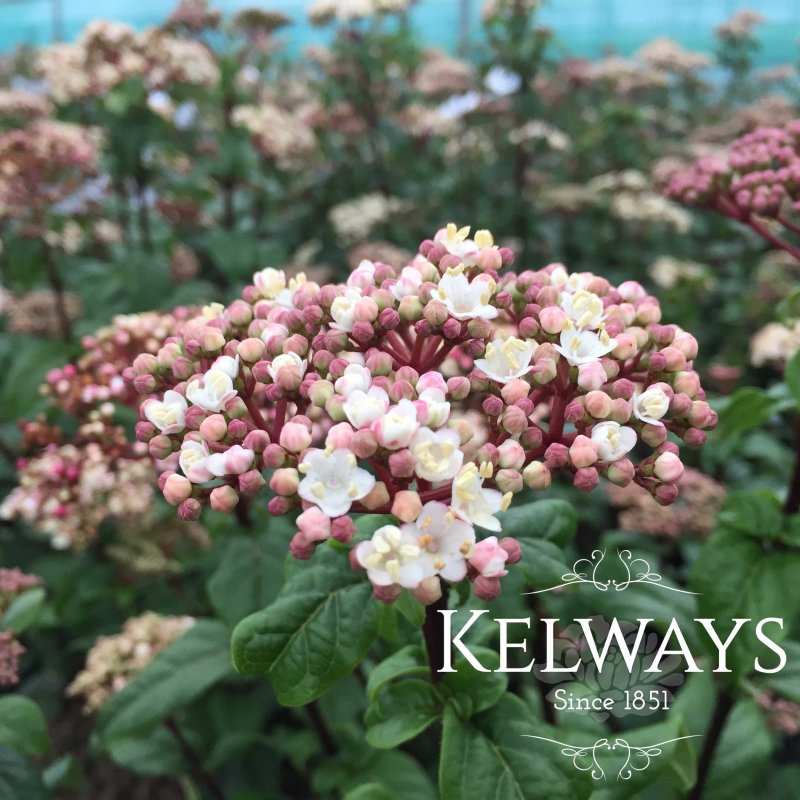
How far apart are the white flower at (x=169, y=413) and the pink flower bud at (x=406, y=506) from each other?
1.28ft

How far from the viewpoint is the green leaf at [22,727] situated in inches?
58.2

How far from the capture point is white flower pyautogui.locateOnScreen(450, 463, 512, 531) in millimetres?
982

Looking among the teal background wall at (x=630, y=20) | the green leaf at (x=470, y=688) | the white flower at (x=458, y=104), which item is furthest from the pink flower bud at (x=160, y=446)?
the teal background wall at (x=630, y=20)

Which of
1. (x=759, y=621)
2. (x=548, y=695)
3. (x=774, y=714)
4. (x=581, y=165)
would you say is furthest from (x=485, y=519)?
(x=581, y=165)

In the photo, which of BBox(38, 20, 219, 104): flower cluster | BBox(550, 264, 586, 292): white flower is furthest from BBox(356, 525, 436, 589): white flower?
BBox(38, 20, 219, 104): flower cluster

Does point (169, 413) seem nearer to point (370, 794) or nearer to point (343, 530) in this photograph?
point (343, 530)

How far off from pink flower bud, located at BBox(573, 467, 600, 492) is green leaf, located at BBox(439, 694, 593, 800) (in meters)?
0.41

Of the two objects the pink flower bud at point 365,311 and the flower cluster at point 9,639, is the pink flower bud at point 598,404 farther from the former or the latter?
the flower cluster at point 9,639

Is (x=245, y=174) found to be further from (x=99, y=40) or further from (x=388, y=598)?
(x=388, y=598)

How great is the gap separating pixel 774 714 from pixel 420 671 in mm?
1252

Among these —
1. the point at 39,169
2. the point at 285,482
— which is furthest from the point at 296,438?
the point at 39,169

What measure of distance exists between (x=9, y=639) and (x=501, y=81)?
10.7ft

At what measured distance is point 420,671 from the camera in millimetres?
1310

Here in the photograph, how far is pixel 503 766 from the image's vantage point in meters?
1.15
